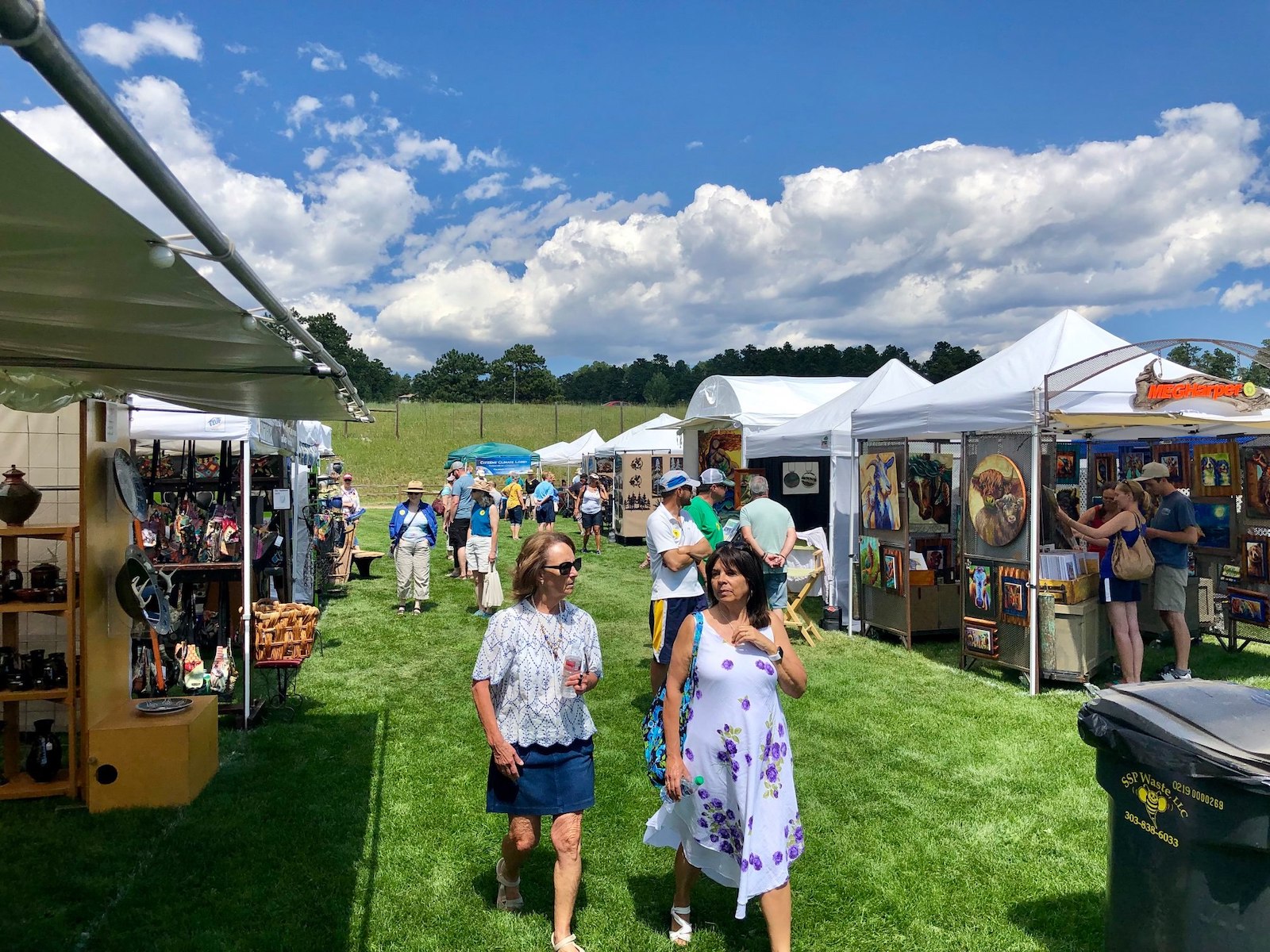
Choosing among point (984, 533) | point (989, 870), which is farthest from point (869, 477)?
point (989, 870)

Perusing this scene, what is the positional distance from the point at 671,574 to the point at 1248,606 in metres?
6.44

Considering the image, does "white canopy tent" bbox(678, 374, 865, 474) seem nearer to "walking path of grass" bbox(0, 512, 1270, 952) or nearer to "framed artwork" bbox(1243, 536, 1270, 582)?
"framed artwork" bbox(1243, 536, 1270, 582)

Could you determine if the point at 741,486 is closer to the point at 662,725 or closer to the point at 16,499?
the point at 16,499

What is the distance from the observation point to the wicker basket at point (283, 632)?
5.80m

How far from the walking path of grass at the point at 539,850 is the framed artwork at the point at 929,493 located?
2.93 meters

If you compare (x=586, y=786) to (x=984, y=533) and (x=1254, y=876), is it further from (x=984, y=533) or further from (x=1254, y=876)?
(x=984, y=533)

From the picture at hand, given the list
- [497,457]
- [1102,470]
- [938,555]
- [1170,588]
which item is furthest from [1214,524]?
[497,457]

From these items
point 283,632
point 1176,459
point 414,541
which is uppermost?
point 1176,459

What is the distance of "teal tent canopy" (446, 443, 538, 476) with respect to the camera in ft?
76.5

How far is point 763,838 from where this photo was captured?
2.71 m

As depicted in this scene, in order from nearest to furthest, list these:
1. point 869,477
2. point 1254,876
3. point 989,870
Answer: point 1254,876
point 989,870
point 869,477

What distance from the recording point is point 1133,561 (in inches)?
255

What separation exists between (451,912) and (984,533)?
5.53 meters

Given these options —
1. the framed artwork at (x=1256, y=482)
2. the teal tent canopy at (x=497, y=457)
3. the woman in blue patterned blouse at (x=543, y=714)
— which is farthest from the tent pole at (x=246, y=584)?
the teal tent canopy at (x=497, y=457)
